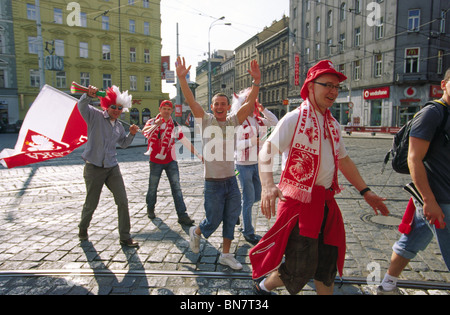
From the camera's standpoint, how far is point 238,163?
422 cm

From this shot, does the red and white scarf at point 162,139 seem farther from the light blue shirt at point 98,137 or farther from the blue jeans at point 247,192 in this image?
the blue jeans at point 247,192

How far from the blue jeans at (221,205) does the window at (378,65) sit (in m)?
31.5

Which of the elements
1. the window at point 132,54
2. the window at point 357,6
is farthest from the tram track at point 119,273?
the window at point 132,54

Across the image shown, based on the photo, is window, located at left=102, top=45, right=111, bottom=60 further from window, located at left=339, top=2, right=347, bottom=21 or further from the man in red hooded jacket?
the man in red hooded jacket

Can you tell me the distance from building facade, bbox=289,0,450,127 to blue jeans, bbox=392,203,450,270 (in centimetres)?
2988

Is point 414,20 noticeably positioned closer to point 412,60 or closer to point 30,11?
point 412,60

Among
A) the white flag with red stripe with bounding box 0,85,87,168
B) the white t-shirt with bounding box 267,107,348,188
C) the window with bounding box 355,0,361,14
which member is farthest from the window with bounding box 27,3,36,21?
the white t-shirt with bounding box 267,107,348,188

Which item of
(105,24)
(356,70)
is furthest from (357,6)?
(105,24)

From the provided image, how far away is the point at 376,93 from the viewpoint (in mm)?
30312

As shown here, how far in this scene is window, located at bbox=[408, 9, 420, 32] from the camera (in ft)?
91.1

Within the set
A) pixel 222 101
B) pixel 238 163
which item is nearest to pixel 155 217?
pixel 238 163

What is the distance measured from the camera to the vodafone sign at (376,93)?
29208mm

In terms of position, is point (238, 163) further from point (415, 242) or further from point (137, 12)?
point (137, 12)

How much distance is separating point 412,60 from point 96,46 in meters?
36.5
